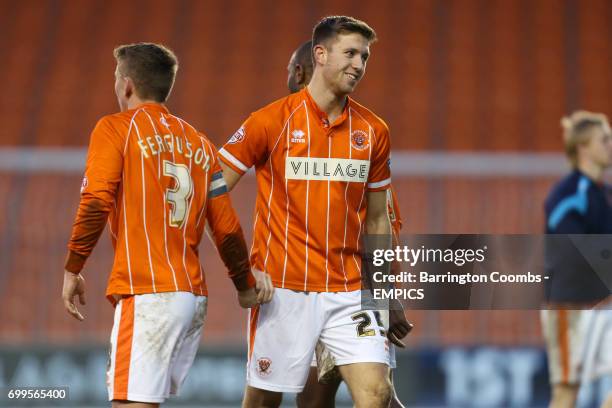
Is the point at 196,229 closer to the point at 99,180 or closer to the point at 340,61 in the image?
the point at 99,180

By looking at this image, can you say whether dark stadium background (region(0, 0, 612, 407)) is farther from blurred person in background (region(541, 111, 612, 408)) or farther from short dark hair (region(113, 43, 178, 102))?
short dark hair (region(113, 43, 178, 102))

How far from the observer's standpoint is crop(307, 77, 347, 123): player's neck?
4422 mm

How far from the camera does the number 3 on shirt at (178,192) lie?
12.5 ft

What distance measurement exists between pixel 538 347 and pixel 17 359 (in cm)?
423

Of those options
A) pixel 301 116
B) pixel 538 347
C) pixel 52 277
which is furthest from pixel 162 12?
pixel 301 116

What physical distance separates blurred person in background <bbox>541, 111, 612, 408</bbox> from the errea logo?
1969mm

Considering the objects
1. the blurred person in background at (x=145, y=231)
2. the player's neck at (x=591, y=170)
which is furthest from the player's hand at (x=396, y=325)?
the player's neck at (x=591, y=170)

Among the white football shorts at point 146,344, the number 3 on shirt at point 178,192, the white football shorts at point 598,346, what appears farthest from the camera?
the white football shorts at point 598,346

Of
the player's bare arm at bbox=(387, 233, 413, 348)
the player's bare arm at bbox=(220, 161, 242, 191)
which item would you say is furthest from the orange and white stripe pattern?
the player's bare arm at bbox=(387, 233, 413, 348)

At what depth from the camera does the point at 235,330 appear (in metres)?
8.56

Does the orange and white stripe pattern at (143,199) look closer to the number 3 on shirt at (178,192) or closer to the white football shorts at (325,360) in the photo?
the number 3 on shirt at (178,192)

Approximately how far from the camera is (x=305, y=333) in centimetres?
425

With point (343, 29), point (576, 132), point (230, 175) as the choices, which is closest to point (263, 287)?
point (230, 175)

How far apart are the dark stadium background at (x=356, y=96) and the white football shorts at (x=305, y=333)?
3.89 meters
